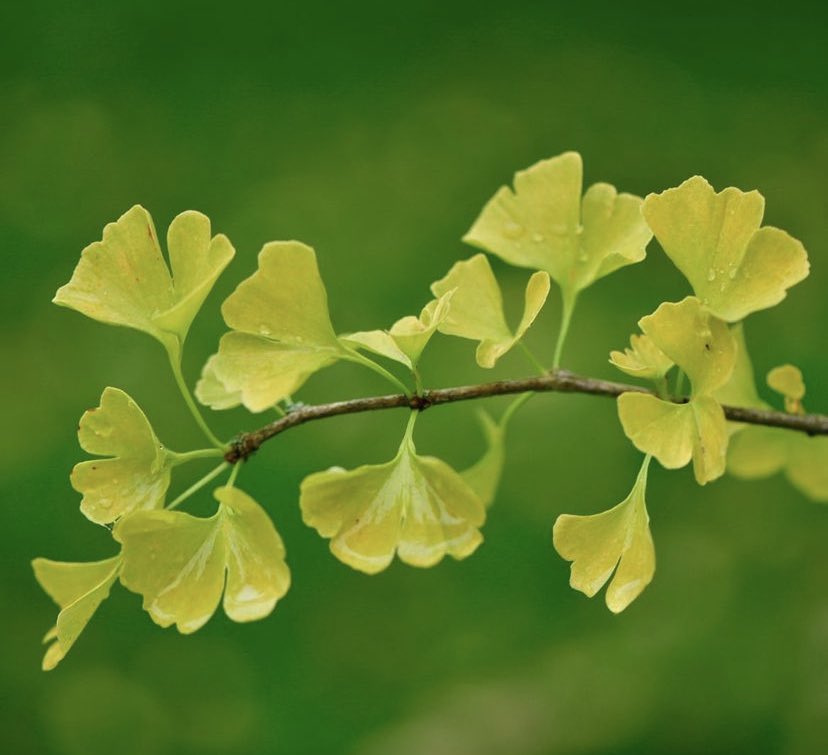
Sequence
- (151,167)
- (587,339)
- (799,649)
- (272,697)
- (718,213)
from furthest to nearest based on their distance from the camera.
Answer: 1. (151,167)
2. (587,339)
3. (272,697)
4. (799,649)
5. (718,213)

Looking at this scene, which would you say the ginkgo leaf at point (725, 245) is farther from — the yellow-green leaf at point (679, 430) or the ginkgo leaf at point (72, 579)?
the ginkgo leaf at point (72, 579)

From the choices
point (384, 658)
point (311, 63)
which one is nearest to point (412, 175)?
point (311, 63)

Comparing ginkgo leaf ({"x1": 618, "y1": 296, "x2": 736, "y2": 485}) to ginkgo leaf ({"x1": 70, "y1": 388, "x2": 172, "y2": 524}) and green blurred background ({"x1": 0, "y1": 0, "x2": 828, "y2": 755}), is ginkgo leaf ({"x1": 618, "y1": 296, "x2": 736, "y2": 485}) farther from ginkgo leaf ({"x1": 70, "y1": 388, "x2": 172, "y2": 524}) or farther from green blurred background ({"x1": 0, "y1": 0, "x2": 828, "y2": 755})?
green blurred background ({"x1": 0, "y1": 0, "x2": 828, "y2": 755})

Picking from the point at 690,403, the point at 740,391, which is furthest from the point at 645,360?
the point at 740,391

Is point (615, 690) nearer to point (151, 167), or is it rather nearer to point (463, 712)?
point (463, 712)

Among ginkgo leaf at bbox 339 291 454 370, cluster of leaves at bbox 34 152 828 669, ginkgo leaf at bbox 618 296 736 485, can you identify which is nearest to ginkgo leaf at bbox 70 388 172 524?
cluster of leaves at bbox 34 152 828 669

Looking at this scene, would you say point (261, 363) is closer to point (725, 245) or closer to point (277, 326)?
point (277, 326)
